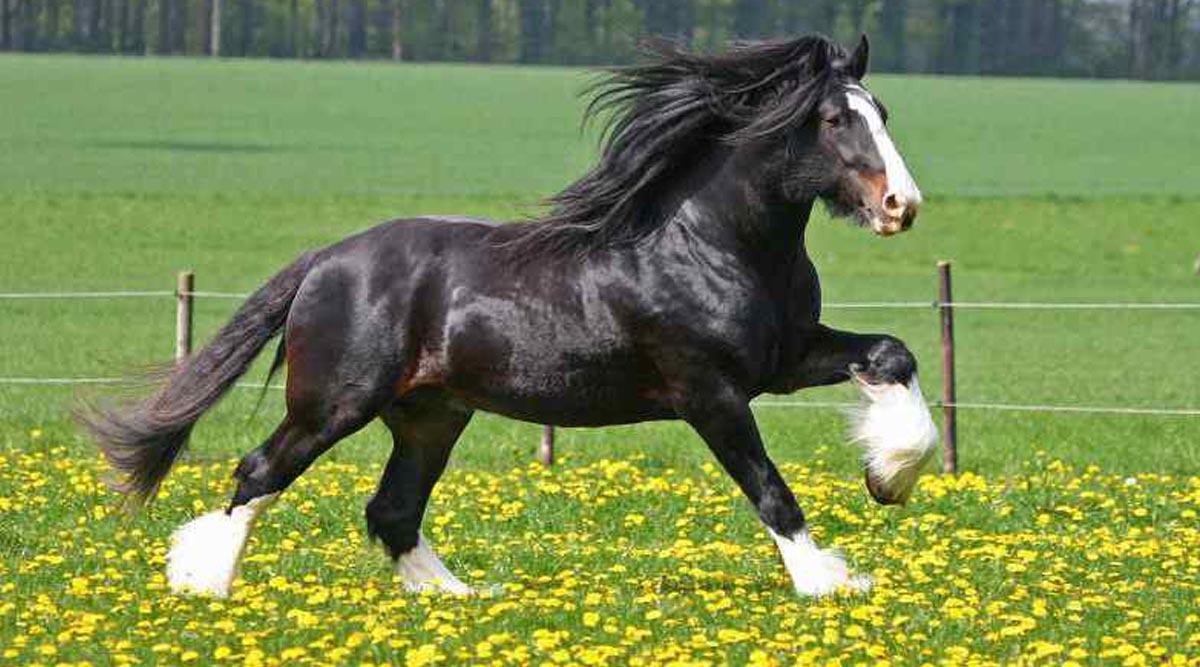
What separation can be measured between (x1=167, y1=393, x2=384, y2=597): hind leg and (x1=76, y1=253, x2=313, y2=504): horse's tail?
495mm

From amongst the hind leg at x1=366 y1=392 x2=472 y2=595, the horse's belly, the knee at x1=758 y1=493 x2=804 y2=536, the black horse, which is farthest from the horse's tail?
the knee at x1=758 y1=493 x2=804 y2=536

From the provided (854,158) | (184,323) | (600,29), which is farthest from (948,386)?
(600,29)

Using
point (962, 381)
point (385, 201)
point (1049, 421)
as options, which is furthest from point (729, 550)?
point (385, 201)

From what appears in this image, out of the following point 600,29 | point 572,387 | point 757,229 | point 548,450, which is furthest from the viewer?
point 600,29

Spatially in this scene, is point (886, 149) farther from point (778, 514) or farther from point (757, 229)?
point (778, 514)

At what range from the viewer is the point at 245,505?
9.17 m

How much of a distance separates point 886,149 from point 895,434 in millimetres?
1059

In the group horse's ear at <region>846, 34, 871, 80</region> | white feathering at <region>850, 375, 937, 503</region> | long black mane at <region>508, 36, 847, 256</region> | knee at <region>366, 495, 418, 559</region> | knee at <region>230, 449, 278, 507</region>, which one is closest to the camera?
white feathering at <region>850, 375, 937, 503</region>

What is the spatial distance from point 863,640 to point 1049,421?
10.3 m

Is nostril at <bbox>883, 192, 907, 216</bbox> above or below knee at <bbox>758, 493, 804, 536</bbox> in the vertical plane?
above

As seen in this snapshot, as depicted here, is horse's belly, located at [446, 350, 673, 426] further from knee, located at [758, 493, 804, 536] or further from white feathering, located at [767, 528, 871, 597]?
white feathering, located at [767, 528, 871, 597]

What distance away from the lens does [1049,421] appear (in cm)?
1773

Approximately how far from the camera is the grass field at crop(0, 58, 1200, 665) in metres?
8.02

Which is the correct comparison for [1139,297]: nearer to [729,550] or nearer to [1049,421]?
[1049,421]
